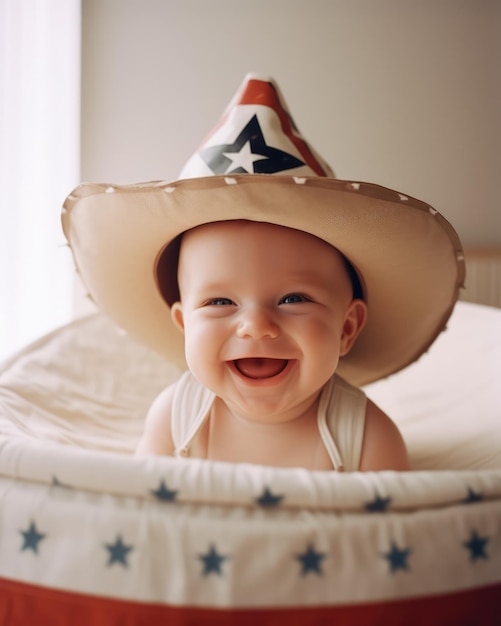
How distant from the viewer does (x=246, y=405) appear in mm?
750

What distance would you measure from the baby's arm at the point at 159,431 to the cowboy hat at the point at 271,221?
15cm

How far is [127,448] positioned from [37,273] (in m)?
1.13

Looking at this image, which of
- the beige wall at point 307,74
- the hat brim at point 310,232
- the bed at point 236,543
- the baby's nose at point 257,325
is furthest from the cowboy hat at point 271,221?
the beige wall at point 307,74

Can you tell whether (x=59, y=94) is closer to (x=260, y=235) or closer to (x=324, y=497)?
(x=260, y=235)

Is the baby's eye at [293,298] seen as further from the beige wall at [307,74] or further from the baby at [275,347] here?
the beige wall at [307,74]

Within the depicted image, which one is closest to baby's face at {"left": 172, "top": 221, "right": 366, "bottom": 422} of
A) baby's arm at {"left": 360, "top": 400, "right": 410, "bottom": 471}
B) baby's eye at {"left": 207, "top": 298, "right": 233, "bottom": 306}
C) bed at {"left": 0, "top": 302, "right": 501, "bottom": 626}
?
baby's eye at {"left": 207, "top": 298, "right": 233, "bottom": 306}

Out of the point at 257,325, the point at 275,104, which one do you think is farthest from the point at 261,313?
the point at 275,104

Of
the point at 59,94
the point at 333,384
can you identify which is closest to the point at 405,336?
the point at 333,384

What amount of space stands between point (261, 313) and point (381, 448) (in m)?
0.25

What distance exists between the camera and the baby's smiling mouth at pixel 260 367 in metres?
0.74

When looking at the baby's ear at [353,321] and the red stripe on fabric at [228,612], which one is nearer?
the red stripe on fabric at [228,612]

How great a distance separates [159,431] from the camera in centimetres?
87

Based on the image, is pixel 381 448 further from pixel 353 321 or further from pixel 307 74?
pixel 307 74

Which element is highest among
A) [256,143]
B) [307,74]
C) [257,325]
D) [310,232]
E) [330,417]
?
[307,74]
